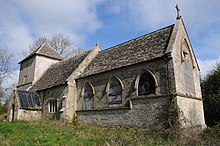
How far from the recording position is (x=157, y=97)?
14281 millimetres

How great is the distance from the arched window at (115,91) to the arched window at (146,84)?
2078 mm

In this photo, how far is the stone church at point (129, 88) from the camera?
1437cm

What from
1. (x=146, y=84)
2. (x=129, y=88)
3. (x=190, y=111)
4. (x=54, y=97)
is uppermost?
(x=146, y=84)

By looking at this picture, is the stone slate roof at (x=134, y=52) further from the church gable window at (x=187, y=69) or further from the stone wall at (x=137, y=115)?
the stone wall at (x=137, y=115)

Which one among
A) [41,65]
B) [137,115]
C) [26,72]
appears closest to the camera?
[137,115]

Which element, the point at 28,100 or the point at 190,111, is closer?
the point at 190,111

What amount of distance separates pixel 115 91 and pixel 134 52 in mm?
3940

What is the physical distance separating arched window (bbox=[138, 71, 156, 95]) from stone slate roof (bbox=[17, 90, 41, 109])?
14428 millimetres

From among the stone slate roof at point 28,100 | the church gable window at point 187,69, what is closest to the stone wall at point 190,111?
A: the church gable window at point 187,69

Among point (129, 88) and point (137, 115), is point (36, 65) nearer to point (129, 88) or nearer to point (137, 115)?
point (129, 88)

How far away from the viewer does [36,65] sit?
3084 centimetres

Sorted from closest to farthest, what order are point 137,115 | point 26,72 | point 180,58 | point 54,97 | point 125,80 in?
point 137,115 < point 180,58 < point 125,80 < point 54,97 < point 26,72

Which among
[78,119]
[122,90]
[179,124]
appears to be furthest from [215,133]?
[78,119]

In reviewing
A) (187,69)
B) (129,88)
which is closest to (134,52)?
(129,88)
